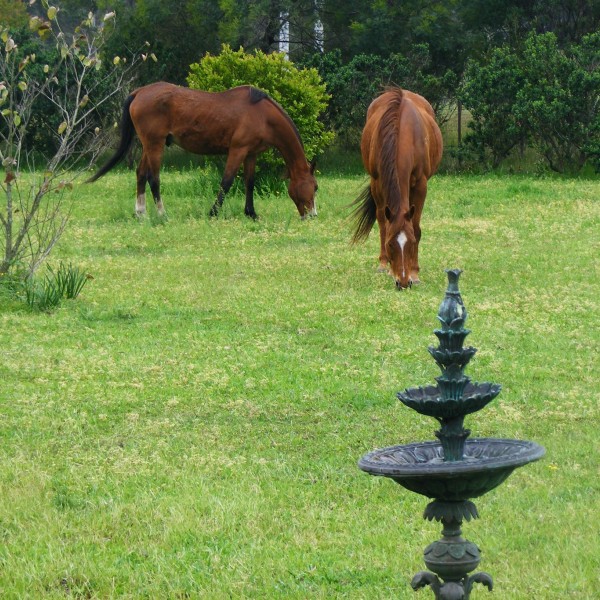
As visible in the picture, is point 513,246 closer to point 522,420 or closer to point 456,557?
point 522,420

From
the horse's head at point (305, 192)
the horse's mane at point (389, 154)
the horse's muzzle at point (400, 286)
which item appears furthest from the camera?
the horse's head at point (305, 192)

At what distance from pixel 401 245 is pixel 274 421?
495 cm

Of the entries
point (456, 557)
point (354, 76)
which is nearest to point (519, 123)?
point (354, 76)

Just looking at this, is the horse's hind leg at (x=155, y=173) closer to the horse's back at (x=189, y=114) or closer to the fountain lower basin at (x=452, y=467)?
the horse's back at (x=189, y=114)

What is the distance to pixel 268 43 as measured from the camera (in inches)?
1154

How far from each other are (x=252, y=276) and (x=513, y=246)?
384 centimetres

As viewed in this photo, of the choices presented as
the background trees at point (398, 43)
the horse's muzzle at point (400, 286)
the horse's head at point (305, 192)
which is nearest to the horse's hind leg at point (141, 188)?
the horse's head at point (305, 192)

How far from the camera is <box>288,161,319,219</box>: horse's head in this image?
18656mm

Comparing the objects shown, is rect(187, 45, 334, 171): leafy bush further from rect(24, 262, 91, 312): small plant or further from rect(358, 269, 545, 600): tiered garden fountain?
rect(358, 269, 545, 600): tiered garden fountain

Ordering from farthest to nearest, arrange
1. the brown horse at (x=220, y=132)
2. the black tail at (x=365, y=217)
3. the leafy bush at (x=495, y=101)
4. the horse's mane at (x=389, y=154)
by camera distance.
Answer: the leafy bush at (x=495, y=101)
the brown horse at (x=220, y=132)
the black tail at (x=365, y=217)
the horse's mane at (x=389, y=154)

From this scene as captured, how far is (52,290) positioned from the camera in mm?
11922

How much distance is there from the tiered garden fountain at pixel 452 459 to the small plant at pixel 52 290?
346 inches

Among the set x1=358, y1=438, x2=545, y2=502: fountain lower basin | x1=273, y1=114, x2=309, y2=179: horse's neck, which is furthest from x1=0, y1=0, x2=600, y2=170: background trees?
x1=358, y1=438, x2=545, y2=502: fountain lower basin

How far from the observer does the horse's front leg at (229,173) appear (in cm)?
1903
